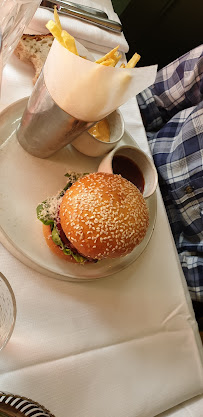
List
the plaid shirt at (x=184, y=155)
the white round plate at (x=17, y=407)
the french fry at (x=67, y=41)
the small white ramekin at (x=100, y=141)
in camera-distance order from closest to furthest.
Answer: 1. the white round plate at (x=17, y=407)
2. the french fry at (x=67, y=41)
3. the small white ramekin at (x=100, y=141)
4. the plaid shirt at (x=184, y=155)

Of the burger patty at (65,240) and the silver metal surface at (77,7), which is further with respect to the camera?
the silver metal surface at (77,7)

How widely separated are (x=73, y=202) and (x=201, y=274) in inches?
22.9

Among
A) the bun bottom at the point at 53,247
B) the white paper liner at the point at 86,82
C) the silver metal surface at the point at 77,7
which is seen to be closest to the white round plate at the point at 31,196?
the bun bottom at the point at 53,247

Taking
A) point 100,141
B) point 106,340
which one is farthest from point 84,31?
point 106,340

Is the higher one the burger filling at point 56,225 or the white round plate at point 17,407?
the burger filling at point 56,225

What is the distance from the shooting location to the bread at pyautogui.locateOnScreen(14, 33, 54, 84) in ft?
2.79

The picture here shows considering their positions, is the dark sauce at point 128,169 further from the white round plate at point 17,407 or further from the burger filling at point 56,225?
the white round plate at point 17,407

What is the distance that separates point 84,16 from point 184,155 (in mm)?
476

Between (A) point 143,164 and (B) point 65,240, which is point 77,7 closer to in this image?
(A) point 143,164


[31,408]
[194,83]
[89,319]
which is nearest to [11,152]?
[89,319]

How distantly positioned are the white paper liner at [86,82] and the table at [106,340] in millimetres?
231

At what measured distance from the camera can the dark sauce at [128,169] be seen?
2.70 feet

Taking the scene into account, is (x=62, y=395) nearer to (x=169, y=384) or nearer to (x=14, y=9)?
(x=169, y=384)

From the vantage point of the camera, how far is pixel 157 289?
32.6 inches
